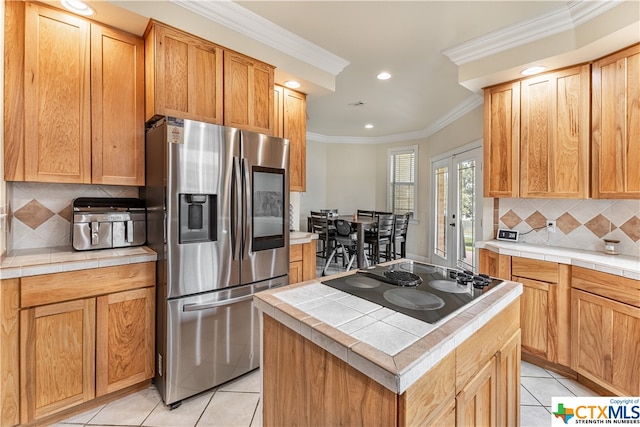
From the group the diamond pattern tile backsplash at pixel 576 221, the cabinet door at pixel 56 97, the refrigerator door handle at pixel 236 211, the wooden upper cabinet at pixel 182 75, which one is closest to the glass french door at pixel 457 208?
the diamond pattern tile backsplash at pixel 576 221

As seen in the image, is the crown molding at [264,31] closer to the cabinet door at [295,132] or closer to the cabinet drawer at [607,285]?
the cabinet door at [295,132]

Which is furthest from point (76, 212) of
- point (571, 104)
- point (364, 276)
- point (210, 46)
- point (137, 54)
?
point (571, 104)

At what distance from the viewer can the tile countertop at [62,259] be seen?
1.50m

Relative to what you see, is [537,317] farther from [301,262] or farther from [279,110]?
[279,110]

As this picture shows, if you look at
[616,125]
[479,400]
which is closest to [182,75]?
[479,400]

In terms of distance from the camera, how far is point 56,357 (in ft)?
5.31

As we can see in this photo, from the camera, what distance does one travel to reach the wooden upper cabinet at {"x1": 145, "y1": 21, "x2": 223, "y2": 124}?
1.88 m

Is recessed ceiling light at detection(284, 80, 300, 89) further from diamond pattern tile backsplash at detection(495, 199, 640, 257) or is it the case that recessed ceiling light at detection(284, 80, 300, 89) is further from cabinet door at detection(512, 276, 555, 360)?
cabinet door at detection(512, 276, 555, 360)

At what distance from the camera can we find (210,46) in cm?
A: 209

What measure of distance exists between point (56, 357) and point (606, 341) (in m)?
3.31

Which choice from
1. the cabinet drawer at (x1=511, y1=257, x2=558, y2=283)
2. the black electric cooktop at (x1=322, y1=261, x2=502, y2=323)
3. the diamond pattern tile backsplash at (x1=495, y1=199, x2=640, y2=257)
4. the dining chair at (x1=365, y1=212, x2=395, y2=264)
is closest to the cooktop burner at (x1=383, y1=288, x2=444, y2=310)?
the black electric cooktop at (x1=322, y1=261, x2=502, y2=323)

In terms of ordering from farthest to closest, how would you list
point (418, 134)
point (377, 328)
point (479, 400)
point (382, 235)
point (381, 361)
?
1. point (418, 134)
2. point (382, 235)
3. point (479, 400)
4. point (377, 328)
5. point (381, 361)

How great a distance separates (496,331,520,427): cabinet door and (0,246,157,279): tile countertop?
1939mm

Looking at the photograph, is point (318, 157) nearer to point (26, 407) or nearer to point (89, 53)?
point (89, 53)
